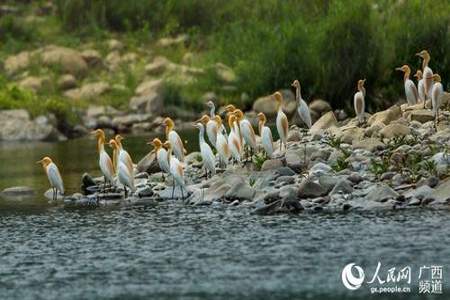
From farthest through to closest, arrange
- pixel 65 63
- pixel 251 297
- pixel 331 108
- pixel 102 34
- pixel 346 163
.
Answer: pixel 102 34, pixel 65 63, pixel 331 108, pixel 346 163, pixel 251 297

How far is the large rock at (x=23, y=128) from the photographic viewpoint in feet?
159

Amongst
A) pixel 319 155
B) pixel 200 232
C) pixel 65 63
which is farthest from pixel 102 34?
pixel 200 232

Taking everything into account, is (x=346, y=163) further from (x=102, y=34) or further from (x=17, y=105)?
(x=102, y=34)

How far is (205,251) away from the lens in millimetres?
21078

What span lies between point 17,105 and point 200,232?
96.6 feet

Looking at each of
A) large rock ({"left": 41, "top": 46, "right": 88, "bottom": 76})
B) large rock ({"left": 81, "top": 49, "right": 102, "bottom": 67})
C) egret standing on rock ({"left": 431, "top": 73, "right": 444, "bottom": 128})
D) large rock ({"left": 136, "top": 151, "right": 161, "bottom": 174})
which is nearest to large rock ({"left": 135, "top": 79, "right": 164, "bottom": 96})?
large rock ({"left": 41, "top": 46, "right": 88, "bottom": 76})

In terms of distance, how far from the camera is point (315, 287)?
18172mm

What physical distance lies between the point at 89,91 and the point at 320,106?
41.0ft

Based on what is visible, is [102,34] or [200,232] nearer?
[200,232]

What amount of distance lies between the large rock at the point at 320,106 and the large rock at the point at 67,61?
553 inches

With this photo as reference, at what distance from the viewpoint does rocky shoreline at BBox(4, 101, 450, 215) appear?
79.6 ft

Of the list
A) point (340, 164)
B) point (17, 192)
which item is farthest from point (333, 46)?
point (340, 164)

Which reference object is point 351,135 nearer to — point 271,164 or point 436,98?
point 436,98

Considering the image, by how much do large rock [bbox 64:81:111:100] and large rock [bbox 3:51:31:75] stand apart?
141 inches
